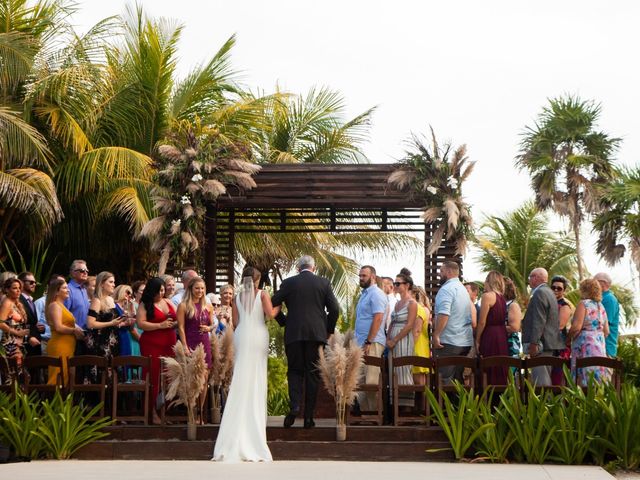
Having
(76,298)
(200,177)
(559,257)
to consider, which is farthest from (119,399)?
(559,257)

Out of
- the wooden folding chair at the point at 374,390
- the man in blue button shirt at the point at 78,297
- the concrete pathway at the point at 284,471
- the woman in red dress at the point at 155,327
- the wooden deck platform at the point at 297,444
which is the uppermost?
the man in blue button shirt at the point at 78,297

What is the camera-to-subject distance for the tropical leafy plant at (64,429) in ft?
44.0

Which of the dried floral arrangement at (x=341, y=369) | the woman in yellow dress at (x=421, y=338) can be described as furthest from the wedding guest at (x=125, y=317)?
the woman in yellow dress at (x=421, y=338)

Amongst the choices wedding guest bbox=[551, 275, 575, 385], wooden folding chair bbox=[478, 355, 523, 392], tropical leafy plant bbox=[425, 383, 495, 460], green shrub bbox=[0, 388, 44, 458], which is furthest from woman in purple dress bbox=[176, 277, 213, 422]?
wedding guest bbox=[551, 275, 575, 385]

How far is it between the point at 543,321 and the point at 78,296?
553 cm

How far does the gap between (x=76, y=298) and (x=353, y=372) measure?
3.81 metres

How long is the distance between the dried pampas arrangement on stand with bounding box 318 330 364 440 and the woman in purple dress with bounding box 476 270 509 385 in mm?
1714

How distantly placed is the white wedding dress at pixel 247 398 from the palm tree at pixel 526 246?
29.5 metres

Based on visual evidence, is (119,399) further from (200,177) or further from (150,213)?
(150,213)

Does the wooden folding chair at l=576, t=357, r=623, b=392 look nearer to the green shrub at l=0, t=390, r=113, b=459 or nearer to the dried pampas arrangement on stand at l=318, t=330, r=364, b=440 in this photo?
the dried pampas arrangement on stand at l=318, t=330, r=364, b=440

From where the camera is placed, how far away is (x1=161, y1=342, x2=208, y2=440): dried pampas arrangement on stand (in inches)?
534

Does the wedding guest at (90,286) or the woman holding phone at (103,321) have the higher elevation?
the wedding guest at (90,286)

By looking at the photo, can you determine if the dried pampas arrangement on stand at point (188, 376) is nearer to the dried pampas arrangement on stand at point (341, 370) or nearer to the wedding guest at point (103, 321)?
the wedding guest at point (103, 321)

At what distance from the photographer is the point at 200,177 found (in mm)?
19094
